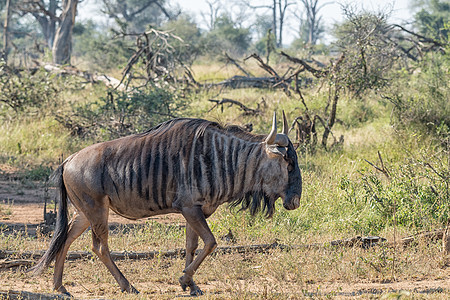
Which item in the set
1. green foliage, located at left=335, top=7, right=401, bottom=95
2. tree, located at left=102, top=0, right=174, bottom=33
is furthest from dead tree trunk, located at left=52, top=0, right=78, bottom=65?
tree, located at left=102, top=0, right=174, bottom=33

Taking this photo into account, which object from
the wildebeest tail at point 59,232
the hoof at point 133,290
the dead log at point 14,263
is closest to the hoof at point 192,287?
the hoof at point 133,290

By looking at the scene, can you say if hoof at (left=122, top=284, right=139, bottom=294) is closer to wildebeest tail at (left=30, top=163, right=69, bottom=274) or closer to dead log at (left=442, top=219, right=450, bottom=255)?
wildebeest tail at (left=30, top=163, right=69, bottom=274)

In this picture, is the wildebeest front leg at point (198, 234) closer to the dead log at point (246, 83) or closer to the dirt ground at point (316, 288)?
the dirt ground at point (316, 288)

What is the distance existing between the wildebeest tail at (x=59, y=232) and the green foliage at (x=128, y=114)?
18.1 ft

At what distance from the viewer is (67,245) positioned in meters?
4.47

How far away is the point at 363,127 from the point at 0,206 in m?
7.61

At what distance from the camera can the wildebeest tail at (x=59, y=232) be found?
4387 millimetres

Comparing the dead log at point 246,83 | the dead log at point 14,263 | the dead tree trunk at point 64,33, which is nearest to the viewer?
the dead log at point 14,263

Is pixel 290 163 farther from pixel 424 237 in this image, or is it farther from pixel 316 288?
pixel 424 237

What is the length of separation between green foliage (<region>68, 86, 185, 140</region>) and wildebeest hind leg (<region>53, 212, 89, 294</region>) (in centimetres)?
551

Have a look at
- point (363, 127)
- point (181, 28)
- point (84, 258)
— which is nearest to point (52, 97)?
point (363, 127)

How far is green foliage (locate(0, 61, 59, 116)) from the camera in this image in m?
11.5

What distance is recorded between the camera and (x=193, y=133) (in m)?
4.38

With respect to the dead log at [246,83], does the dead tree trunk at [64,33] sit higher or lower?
higher
